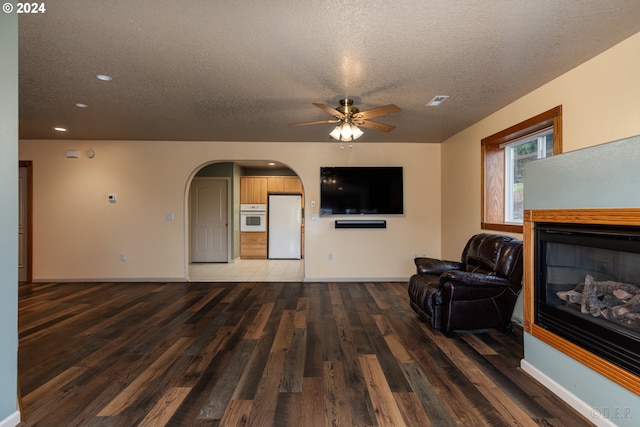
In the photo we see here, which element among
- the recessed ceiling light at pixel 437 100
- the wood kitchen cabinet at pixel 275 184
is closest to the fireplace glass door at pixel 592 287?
the recessed ceiling light at pixel 437 100

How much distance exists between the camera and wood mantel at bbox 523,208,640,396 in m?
1.67

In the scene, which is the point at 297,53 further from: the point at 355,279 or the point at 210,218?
the point at 210,218

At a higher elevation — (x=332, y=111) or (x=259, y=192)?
(x=332, y=111)

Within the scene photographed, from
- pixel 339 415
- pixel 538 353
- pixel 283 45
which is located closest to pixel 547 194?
pixel 538 353

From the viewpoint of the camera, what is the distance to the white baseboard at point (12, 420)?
1.74 m

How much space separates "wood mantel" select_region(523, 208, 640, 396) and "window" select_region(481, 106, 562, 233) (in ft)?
4.04

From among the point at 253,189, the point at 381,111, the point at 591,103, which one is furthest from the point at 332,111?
the point at 253,189

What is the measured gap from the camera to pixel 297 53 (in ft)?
8.32

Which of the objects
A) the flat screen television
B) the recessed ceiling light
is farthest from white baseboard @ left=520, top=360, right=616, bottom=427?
the flat screen television

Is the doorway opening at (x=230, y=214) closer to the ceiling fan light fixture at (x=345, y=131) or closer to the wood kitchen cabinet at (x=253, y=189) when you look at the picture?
the wood kitchen cabinet at (x=253, y=189)

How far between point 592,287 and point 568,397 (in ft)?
2.36

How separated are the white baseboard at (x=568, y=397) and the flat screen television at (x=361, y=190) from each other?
3.51 m

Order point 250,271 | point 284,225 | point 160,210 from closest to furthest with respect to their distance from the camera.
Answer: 1. point 160,210
2. point 250,271
3. point 284,225

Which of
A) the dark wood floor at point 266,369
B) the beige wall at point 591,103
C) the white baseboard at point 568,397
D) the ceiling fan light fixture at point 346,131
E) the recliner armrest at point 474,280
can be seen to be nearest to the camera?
the white baseboard at point 568,397
